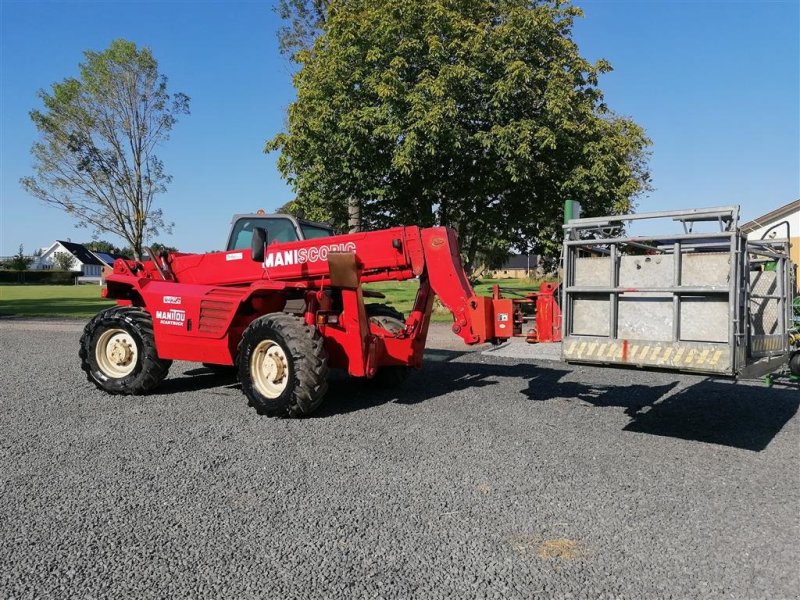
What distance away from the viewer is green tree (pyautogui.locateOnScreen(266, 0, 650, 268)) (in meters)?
14.2

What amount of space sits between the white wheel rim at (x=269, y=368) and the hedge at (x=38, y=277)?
73.8 m

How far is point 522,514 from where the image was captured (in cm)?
422

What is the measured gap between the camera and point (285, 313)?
7555 millimetres

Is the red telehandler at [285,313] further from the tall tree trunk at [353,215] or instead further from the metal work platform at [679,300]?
the tall tree trunk at [353,215]

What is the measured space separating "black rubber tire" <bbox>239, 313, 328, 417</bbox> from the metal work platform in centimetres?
263

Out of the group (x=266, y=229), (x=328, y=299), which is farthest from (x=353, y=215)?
(x=328, y=299)

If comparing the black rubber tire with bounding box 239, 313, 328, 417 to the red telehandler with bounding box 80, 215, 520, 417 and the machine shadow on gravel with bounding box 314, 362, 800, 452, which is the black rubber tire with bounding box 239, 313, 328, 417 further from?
the machine shadow on gravel with bounding box 314, 362, 800, 452

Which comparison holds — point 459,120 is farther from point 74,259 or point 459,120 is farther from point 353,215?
point 74,259

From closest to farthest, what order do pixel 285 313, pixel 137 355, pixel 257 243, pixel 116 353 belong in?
pixel 257 243 < pixel 285 313 < pixel 137 355 < pixel 116 353

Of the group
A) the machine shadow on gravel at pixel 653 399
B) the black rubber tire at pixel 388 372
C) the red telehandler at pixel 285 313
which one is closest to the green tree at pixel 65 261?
the red telehandler at pixel 285 313

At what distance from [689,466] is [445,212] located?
12.4 m

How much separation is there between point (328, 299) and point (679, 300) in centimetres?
399

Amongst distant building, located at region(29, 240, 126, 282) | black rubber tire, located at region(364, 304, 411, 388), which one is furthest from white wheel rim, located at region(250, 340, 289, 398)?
distant building, located at region(29, 240, 126, 282)

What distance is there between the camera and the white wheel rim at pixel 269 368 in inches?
277
